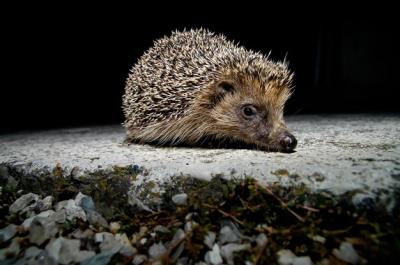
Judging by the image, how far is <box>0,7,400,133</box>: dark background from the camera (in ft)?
25.3

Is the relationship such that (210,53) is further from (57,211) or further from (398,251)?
(398,251)

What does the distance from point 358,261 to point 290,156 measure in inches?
36.4

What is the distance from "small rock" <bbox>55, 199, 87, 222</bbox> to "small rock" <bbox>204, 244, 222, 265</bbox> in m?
0.84

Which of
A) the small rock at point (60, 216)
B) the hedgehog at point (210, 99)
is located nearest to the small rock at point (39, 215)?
the small rock at point (60, 216)

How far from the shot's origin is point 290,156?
2.36 m

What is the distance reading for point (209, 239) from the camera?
1.81 metres

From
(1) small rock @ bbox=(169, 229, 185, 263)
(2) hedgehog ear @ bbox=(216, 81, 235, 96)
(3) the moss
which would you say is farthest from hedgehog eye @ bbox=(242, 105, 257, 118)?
(1) small rock @ bbox=(169, 229, 185, 263)

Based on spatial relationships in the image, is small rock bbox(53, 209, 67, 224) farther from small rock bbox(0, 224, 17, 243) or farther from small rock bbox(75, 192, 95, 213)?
small rock bbox(0, 224, 17, 243)

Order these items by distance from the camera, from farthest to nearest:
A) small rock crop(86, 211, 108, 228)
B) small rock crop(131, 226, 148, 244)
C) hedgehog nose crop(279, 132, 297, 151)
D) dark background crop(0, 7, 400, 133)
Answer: dark background crop(0, 7, 400, 133), hedgehog nose crop(279, 132, 297, 151), small rock crop(86, 211, 108, 228), small rock crop(131, 226, 148, 244)

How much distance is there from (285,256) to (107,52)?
7.62 m

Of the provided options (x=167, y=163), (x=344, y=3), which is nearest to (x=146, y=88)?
(x=167, y=163)

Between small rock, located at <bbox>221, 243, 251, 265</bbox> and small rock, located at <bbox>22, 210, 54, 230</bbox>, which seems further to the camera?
small rock, located at <bbox>22, 210, 54, 230</bbox>

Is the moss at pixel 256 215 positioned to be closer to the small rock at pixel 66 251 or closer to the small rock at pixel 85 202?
the small rock at pixel 85 202

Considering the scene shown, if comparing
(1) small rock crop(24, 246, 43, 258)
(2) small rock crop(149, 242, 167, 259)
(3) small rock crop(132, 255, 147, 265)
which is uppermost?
(2) small rock crop(149, 242, 167, 259)
